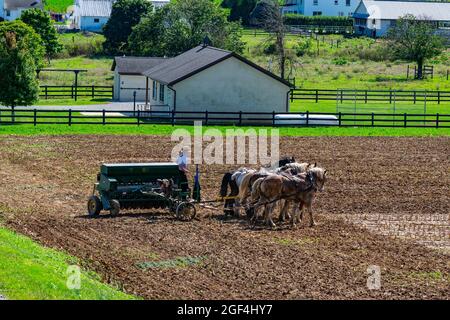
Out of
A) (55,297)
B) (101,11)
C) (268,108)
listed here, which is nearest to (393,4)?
(101,11)

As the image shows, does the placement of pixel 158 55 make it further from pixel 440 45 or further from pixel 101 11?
pixel 101 11

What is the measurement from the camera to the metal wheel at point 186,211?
894 inches

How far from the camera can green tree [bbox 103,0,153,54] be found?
295ft

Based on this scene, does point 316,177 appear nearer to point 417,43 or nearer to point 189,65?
point 189,65

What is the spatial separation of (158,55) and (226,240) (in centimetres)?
5061

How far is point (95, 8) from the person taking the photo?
118812 millimetres

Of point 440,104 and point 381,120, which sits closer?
point 381,120

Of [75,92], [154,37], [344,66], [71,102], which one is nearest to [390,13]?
[344,66]

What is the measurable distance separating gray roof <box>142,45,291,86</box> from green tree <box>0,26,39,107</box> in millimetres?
6900

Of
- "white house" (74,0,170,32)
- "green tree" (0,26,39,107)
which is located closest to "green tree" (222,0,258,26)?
"white house" (74,0,170,32)

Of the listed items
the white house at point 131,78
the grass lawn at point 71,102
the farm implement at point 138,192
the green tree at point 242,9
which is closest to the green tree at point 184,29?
the white house at point 131,78

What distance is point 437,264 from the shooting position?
1872 cm

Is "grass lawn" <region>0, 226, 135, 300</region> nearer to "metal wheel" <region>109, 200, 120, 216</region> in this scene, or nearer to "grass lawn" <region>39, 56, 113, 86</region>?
"metal wheel" <region>109, 200, 120, 216</region>
